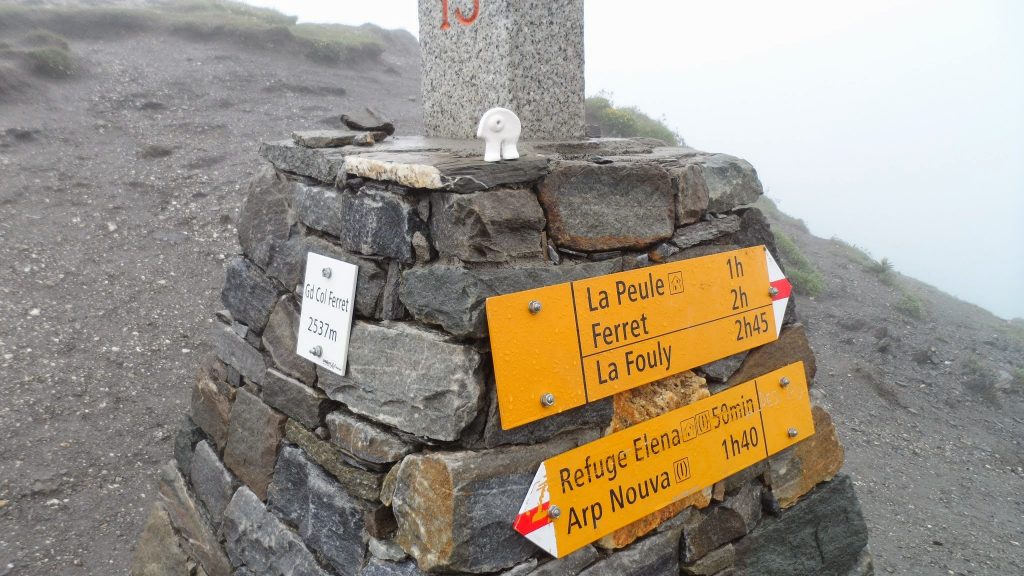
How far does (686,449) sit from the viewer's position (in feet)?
8.63

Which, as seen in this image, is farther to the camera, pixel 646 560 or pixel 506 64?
pixel 506 64

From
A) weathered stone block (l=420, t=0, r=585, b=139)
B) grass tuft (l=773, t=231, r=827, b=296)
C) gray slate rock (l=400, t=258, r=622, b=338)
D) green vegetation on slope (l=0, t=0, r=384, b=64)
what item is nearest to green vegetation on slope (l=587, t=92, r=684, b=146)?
grass tuft (l=773, t=231, r=827, b=296)

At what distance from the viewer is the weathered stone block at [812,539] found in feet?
9.59

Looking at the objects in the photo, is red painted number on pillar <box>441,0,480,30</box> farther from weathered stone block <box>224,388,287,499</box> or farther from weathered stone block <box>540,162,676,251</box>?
weathered stone block <box>224,388,287,499</box>

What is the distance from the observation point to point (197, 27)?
13242 millimetres

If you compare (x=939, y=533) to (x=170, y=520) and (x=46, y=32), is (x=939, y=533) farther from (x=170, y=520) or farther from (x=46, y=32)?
(x=46, y=32)

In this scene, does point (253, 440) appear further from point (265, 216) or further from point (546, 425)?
point (546, 425)

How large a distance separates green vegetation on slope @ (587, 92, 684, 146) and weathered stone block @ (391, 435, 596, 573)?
957 cm

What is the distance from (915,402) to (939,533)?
7.68 ft

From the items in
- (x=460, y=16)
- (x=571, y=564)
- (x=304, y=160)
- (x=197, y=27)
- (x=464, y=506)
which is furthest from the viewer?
(x=197, y=27)

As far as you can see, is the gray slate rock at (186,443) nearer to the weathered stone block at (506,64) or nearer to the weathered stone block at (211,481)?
the weathered stone block at (211,481)

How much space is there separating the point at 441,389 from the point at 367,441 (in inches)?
14.6

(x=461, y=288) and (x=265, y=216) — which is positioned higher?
(x=265, y=216)

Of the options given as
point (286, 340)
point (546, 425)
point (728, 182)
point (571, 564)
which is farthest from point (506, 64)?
point (571, 564)
